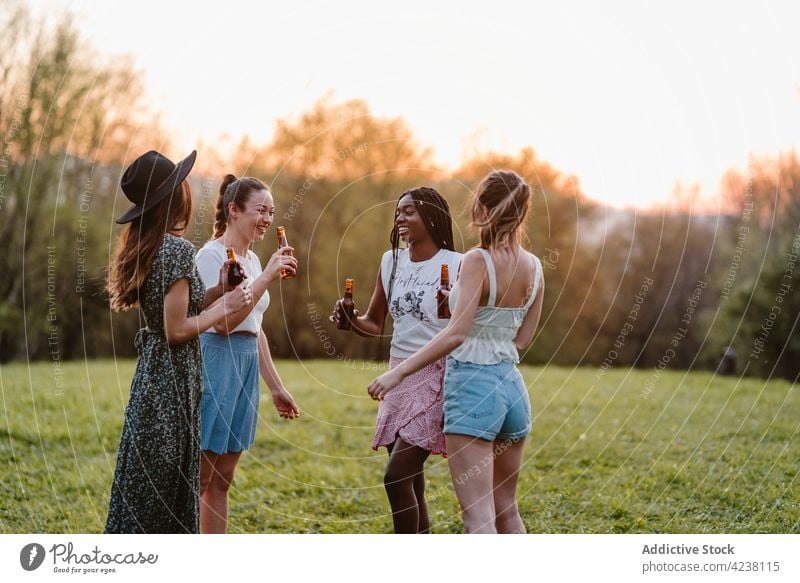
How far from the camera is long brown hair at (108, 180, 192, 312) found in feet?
13.3

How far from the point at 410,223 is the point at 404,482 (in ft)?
4.21

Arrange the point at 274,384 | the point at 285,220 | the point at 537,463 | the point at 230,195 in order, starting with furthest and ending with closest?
1. the point at 285,220
2. the point at 537,463
3. the point at 274,384
4. the point at 230,195

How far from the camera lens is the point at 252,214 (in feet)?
15.4

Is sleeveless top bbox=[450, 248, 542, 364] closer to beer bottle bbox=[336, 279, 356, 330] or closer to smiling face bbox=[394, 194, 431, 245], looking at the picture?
smiling face bbox=[394, 194, 431, 245]

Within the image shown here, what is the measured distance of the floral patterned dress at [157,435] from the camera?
13.6 feet

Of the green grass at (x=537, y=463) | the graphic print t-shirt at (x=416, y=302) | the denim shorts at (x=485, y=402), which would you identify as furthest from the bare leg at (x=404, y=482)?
the green grass at (x=537, y=463)

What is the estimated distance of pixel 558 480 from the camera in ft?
24.6

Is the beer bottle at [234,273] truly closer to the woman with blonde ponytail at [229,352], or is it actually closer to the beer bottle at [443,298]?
the woman with blonde ponytail at [229,352]

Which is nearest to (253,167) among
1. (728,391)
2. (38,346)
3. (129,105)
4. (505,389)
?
(129,105)

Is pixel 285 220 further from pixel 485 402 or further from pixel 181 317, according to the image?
pixel 485 402

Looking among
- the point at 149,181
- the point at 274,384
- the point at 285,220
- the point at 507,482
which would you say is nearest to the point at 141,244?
the point at 149,181

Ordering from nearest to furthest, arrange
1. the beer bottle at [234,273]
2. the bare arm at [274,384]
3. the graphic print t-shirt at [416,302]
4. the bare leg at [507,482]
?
the bare leg at [507,482], the beer bottle at [234,273], the graphic print t-shirt at [416,302], the bare arm at [274,384]

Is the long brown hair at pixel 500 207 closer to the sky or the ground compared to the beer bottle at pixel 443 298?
closer to the sky

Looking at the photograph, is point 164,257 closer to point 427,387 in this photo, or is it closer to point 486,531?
point 427,387
